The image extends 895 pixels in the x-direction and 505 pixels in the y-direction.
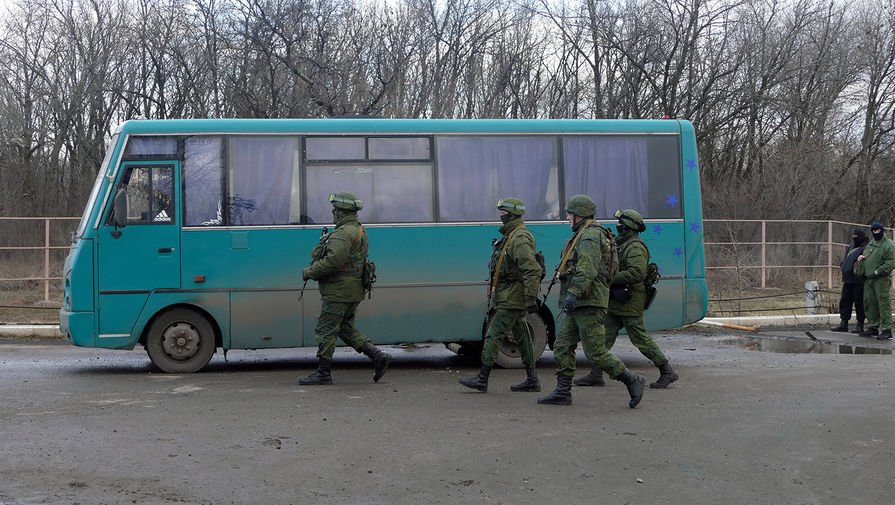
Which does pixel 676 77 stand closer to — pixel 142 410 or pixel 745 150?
pixel 745 150

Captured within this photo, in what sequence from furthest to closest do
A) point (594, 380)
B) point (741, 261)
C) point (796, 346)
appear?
point (741, 261) < point (796, 346) < point (594, 380)

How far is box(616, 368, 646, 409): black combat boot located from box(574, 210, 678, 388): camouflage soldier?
1.15 meters

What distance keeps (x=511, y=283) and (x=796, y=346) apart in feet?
21.5

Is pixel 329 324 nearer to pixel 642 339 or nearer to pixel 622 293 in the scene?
pixel 622 293

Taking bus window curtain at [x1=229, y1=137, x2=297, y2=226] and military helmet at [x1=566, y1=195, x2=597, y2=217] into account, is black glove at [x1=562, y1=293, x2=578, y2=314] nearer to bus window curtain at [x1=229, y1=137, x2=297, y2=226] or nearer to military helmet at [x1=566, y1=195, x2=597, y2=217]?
military helmet at [x1=566, y1=195, x2=597, y2=217]

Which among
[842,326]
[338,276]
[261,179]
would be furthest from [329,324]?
[842,326]

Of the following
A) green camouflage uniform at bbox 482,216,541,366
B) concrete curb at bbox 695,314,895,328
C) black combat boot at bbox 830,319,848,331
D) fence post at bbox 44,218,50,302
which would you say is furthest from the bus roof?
fence post at bbox 44,218,50,302

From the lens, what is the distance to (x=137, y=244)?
10.2m

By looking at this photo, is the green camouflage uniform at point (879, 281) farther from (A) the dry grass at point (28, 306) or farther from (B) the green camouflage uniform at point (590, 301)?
(A) the dry grass at point (28, 306)

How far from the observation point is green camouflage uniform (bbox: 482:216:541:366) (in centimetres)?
864

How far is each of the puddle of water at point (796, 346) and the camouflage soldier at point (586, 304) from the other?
5468 mm

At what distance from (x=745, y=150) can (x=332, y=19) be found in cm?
1382

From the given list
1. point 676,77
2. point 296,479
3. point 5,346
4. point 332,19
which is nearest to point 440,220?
point 296,479

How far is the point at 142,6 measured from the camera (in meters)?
30.3
